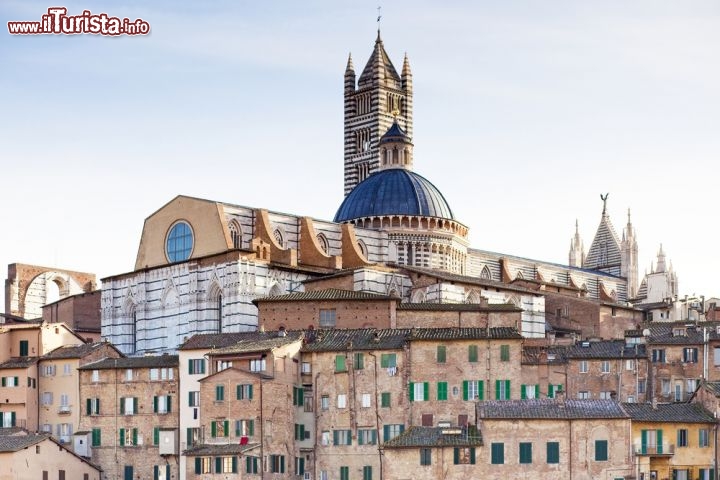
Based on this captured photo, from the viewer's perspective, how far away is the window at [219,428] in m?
56.8

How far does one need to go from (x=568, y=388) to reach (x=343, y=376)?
8581 mm

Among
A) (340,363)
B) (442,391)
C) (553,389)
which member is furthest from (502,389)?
(340,363)

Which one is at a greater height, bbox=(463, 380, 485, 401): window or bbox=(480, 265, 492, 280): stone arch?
bbox=(480, 265, 492, 280): stone arch

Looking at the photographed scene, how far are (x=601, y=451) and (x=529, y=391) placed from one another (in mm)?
5873

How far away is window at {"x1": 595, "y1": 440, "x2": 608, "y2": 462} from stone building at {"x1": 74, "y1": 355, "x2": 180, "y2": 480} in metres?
15.7

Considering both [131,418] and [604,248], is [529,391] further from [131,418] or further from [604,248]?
[604,248]

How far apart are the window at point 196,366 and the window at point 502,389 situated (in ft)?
36.5

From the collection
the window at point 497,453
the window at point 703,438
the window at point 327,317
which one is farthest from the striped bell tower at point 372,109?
the window at point 497,453

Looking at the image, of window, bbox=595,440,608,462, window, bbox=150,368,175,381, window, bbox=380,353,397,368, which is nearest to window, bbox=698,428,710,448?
window, bbox=595,440,608,462

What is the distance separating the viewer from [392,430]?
56.8m

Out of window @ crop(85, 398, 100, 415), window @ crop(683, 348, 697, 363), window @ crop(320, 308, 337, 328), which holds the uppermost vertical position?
window @ crop(320, 308, 337, 328)

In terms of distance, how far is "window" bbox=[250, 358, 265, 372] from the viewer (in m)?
57.5

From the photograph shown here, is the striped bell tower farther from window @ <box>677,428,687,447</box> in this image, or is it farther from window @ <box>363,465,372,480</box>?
window @ <box>677,428,687,447</box>

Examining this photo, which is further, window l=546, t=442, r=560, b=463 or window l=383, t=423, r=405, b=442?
window l=383, t=423, r=405, b=442
